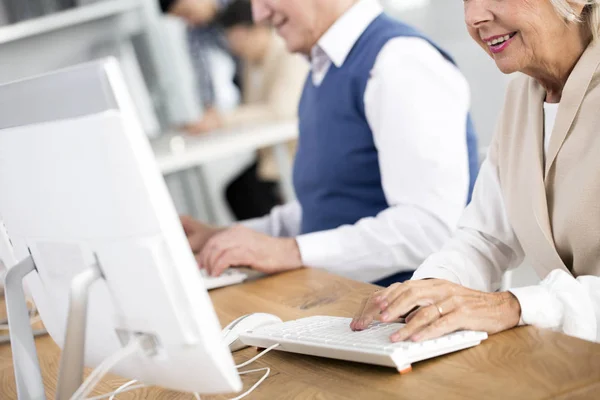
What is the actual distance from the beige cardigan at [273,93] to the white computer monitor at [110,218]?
3.28 metres

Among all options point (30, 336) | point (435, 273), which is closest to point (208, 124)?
point (435, 273)

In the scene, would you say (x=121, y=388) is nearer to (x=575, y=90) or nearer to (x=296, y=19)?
(x=575, y=90)

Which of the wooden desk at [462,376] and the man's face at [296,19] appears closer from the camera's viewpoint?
the wooden desk at [462,376]

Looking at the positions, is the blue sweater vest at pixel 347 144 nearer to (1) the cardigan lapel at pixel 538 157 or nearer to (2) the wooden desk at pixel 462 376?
(1) the cardigan lapel at pixel 538 157

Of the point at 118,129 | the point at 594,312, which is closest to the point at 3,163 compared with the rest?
the point at 118,129

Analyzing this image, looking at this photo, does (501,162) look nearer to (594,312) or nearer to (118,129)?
(594,312)

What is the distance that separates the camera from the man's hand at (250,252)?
167cm

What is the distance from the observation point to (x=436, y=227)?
5.79ft

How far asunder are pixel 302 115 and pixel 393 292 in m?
1.02

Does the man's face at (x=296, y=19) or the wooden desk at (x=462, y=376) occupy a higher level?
the man's face at (x=296, y=19)

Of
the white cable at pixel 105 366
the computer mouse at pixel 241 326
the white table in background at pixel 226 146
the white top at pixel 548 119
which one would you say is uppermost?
the white cable at pixel 105 366

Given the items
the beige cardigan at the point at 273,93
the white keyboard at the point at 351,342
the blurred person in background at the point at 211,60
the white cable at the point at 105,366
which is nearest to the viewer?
the white cable at the point at 105,366

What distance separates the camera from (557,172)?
1251 mm

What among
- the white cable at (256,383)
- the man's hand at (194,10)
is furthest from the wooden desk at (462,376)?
the man's hand at (194,10)
